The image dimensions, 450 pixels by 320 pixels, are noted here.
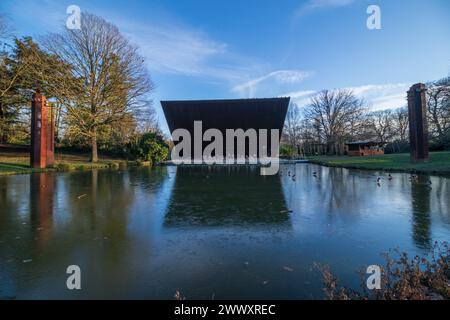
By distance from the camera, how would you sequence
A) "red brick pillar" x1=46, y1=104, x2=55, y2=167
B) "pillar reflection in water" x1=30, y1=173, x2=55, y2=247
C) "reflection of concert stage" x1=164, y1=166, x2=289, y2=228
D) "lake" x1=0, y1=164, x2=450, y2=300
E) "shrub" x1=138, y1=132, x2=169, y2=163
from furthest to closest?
1. "shrub" x1=138, y1=132, x2=169, y2=163
2. "red brick pillar" x1=46, y1=104, x2=55, y2=167
3. "reflection of concert stage" x1=164, y1=166, x2=289, y2=228
4. "pillar reflection in water" x1=30, y1=173, x2=55, y2=247
5. "lake" x1=0, y1=164, x2=450, y2=300

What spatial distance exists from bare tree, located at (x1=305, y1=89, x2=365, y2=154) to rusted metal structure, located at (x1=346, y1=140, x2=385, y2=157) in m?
1.83

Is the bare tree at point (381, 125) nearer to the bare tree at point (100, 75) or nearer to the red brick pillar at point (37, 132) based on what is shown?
the bare tree at point (100, 75)

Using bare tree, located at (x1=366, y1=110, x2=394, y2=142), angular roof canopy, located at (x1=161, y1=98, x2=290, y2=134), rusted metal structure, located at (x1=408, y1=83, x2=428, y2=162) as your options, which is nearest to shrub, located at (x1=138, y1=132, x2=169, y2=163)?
angular roof canopy, located at (x1=161, y1=98, x2=290, y2=134)

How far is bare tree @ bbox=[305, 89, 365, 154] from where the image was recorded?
115ft

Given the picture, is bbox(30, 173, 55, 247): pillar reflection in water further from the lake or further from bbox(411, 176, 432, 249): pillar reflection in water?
bbox(411, 176, 432, 249): pillar reflection in water

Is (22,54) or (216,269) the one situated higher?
(22,54)

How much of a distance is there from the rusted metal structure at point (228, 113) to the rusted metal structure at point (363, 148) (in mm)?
12732

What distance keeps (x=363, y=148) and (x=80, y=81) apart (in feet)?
105

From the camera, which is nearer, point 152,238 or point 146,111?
point 152,238

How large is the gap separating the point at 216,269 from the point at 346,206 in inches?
147

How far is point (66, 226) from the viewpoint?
376cm
